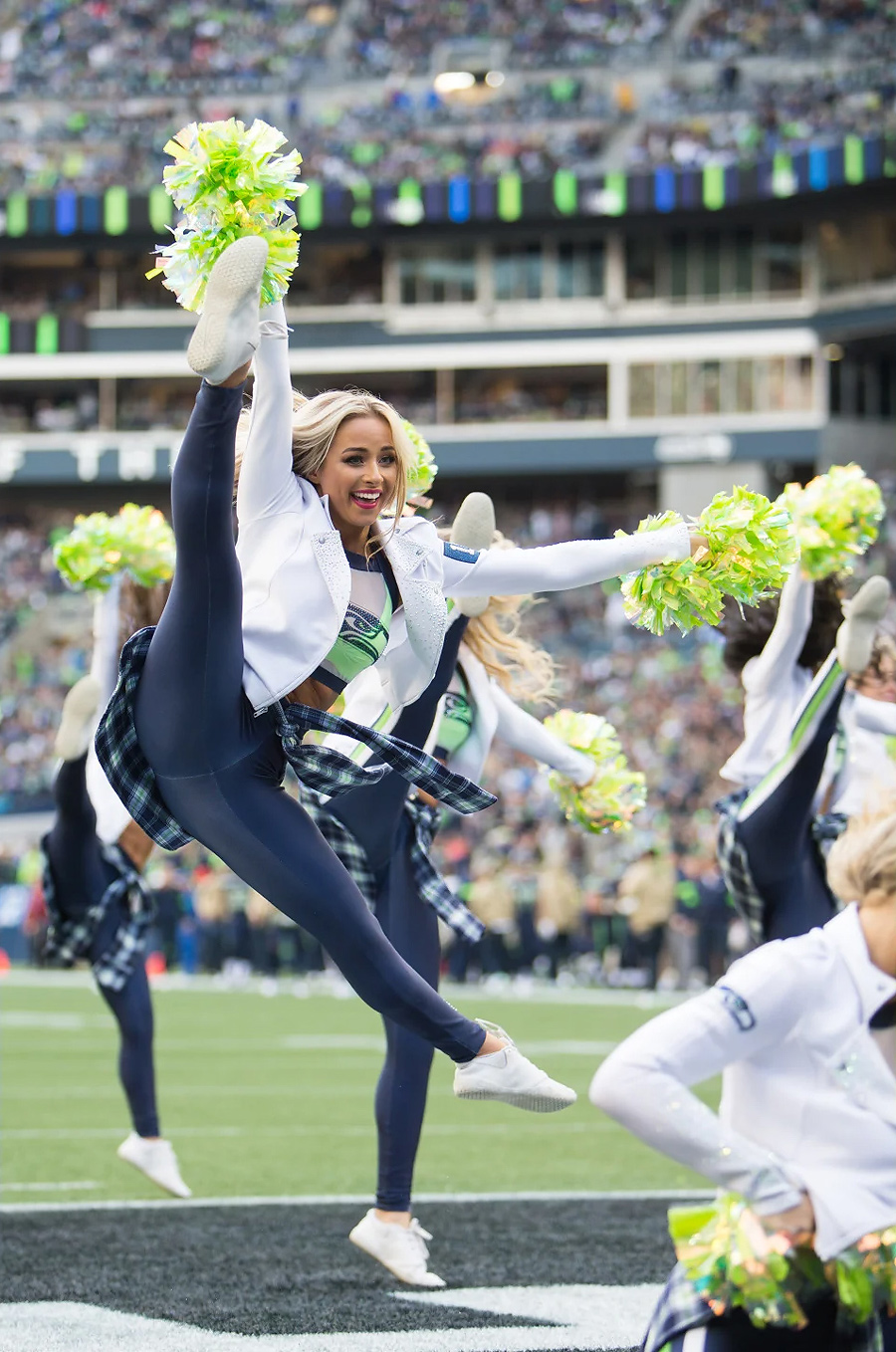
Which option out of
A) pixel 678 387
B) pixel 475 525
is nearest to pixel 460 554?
pixel 475 525

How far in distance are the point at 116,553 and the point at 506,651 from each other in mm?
1260

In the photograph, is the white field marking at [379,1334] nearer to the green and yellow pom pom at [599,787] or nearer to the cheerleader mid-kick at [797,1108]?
the cheerleader mid-kick at [797,1108]

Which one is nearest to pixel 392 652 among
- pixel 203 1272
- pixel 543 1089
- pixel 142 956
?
pixel 543 1089

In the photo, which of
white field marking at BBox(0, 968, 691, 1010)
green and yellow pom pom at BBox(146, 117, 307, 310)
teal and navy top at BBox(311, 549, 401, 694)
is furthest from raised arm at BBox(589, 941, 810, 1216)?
white field marking at BBox(0, 968, 691, 1010)

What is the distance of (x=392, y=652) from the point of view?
3768mm

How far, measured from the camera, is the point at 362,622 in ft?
11.6

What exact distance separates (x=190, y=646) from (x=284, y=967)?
17.0 meters

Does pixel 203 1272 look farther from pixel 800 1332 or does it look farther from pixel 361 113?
pixel 361 113

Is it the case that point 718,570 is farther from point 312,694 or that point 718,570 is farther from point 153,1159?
point 153,1159

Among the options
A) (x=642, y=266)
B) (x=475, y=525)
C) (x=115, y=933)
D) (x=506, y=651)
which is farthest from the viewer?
(x=642, y=266)

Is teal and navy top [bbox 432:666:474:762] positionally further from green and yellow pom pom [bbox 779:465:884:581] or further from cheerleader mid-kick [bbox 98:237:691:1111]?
cheerleader mid-kick [bbox 98:237:691:1111]

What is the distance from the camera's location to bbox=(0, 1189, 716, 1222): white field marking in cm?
554

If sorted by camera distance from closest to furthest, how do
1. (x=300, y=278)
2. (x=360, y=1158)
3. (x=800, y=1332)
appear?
(x=800, y=1332), (x=360, y=1158), (x=300, y=278)

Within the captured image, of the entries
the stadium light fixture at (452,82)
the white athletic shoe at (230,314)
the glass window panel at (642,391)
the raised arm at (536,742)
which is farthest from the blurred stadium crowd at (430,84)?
the white athletic shoe at (230,314)
